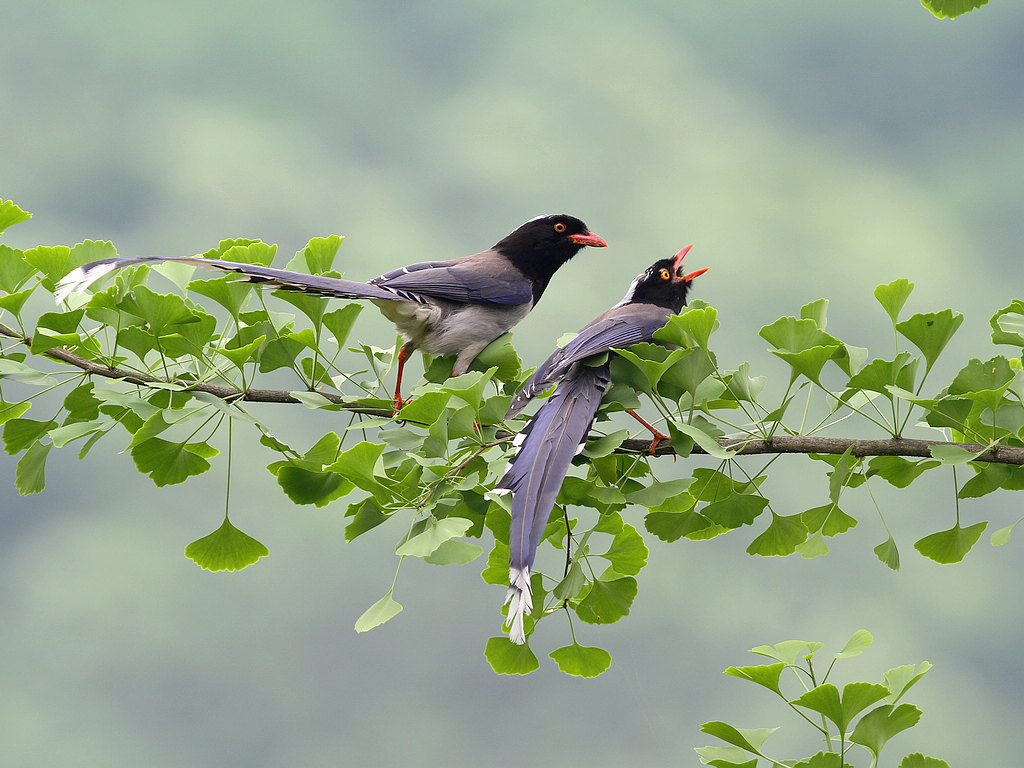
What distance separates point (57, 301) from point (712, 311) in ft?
4.86

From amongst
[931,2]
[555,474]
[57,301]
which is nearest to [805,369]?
[555,474]

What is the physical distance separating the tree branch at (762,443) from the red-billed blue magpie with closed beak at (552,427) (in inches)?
5.9

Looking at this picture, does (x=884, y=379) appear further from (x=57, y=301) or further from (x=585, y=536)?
(x=57, y=301)

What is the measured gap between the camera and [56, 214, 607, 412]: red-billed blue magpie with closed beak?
7.14ft

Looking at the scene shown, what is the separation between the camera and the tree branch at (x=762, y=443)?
6.69 feet

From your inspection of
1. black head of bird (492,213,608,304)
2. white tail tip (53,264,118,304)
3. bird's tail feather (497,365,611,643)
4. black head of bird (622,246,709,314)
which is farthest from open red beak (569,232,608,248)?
white tail tip (53,264,118,304)

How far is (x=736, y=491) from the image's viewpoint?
2201 millimetres

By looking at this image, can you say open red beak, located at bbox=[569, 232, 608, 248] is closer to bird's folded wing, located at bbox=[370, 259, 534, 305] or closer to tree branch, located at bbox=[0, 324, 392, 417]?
bird's folded wing, located at bbox=[370, 259, 534, 305]

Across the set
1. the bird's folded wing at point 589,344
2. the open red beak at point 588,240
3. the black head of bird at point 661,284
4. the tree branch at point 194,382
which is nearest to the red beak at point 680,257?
the black head of bird at point 661,284

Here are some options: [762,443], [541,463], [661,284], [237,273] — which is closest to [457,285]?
[661,284]

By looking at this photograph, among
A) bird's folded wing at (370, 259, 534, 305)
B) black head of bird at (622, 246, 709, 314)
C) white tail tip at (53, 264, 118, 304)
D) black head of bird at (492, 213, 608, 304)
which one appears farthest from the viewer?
black head of bird at (492, 213, 608, 304)

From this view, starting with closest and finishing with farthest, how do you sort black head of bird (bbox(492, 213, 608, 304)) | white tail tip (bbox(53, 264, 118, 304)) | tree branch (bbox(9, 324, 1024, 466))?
tree branch (bbox(9, 324, 1024, 466)) → white tail tip (bbox(53, 264, 118, 304)) → black head of bird (bbox(492, 213, 608, 304))

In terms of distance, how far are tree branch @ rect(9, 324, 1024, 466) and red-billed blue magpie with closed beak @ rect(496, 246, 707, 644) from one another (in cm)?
15

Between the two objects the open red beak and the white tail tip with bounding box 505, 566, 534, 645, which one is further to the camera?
the open red beak
